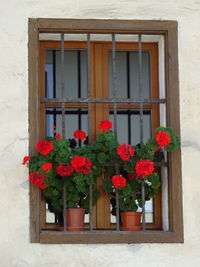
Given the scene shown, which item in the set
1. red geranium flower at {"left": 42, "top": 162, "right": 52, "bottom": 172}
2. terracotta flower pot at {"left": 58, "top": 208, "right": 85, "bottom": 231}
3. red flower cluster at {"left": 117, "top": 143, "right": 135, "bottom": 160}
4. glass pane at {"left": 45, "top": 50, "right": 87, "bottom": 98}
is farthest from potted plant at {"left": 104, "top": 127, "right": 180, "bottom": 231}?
glass pane at {"left": 45, "top": 50, "right": 87, "bottom": 98}

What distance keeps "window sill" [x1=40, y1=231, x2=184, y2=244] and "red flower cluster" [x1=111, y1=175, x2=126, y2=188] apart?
393 mm

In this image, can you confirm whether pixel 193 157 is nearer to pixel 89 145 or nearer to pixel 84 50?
pixel 89 145

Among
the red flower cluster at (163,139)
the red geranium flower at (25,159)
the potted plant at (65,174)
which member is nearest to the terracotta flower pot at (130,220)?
the potted plant at (65,174)

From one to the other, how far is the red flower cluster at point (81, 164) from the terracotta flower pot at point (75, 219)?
1.15ft

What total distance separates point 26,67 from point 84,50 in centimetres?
59

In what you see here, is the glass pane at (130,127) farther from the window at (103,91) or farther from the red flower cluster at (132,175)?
the red flower cluster at (132,175)

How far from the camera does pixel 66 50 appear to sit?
6820mm

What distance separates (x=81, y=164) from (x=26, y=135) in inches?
21.1

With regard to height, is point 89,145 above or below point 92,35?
below

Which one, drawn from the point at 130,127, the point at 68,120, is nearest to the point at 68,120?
the point at 68,120

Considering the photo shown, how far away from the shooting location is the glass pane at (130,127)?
6.86 metres

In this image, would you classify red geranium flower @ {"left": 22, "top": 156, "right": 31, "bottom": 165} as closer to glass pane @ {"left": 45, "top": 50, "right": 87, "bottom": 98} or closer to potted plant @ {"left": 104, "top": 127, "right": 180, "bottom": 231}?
potted plant @ {"left": 104, "top": 127, "right": 180, "bottom": 231}

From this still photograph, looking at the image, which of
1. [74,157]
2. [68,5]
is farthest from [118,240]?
[68,5]

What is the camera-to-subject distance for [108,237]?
20.8 ft
